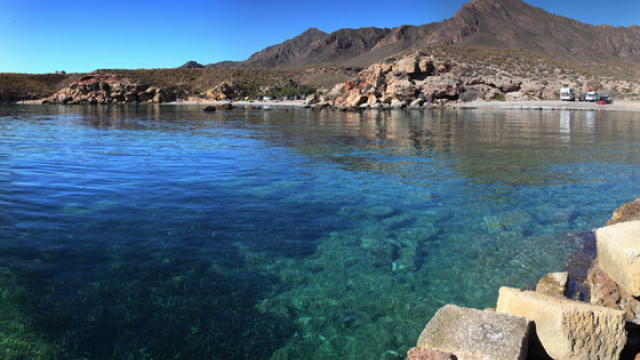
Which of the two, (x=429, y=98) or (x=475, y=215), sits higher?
(x=429, y=98)

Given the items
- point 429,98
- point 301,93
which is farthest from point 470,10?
point 429,98

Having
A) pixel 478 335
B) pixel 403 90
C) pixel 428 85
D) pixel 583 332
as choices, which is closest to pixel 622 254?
pixel 583 332

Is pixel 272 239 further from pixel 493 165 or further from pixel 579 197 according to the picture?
pixel 493 165

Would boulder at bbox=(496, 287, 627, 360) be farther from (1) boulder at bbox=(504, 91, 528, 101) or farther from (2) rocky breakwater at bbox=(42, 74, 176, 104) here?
(2) rocky breakwater at bbox=(42, 74, 176, 104)

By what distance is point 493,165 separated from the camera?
14703 millimetres

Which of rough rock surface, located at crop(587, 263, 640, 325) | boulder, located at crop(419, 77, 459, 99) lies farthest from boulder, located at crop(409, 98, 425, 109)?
rough rock surface, located at crop(587, 263, 640, 325)

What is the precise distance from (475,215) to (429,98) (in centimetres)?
6812

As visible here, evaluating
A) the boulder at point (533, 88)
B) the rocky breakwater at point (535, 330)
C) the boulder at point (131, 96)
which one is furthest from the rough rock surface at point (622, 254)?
the boulder at point (131, 96)

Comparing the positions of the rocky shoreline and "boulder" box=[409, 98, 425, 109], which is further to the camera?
the rocky shoreline

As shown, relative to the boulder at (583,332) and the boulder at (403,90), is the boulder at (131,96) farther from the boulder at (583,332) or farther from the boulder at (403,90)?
the boulder at (583,332)

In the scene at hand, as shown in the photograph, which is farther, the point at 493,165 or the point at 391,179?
the point at 493,165

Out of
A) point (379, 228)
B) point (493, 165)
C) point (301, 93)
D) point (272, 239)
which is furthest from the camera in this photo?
point (301, 93)

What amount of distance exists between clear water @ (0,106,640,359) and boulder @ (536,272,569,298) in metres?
0.65

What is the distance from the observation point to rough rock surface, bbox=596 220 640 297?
4488 millimetres
